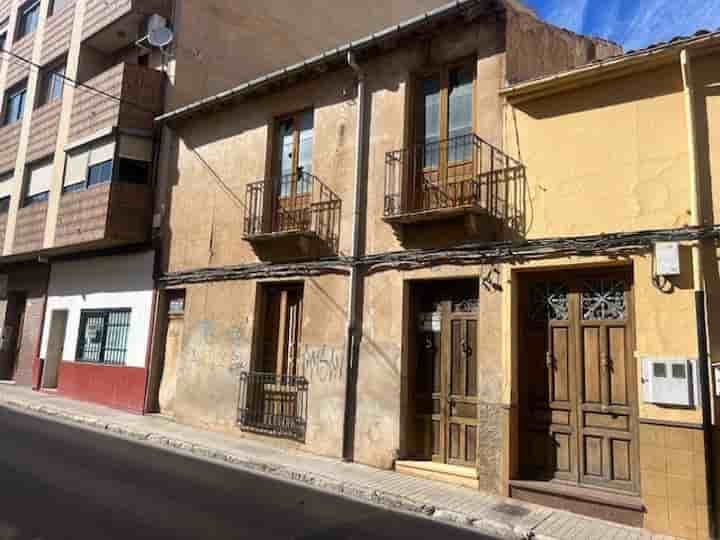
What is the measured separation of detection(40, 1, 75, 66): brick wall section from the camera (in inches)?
667

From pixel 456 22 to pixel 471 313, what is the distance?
4.27 metres

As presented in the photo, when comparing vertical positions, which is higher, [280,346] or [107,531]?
[280,346]

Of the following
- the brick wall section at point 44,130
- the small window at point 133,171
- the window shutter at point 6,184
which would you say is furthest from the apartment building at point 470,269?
the window shutter at point 6,184

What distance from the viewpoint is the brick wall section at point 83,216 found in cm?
1329

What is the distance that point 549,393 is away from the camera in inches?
285

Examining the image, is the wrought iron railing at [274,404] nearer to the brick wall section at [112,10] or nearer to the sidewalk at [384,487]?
the sidewalk at [384,487]

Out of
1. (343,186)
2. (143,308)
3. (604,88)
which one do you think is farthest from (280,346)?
(604,88)

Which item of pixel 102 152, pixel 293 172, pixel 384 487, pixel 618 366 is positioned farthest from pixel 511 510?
pixel 102 152

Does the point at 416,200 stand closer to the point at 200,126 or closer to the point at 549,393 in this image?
the point at 549,393

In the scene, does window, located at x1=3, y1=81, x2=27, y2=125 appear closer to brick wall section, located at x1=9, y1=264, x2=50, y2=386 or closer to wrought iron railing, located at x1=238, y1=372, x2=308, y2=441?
brick wall section, located at x1=9, y1=264, x2=50, y2=386

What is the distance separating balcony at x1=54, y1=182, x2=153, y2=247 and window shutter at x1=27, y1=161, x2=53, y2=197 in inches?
124

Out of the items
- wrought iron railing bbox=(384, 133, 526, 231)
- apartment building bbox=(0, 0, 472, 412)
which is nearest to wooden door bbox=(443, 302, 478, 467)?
wrought iron railing bbox=(384, 133, 526, 231)

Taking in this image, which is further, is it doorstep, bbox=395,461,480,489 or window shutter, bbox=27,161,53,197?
window shutter, bbox=27,161,53,197

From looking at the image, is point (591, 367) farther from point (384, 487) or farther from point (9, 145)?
point (9, 145)
